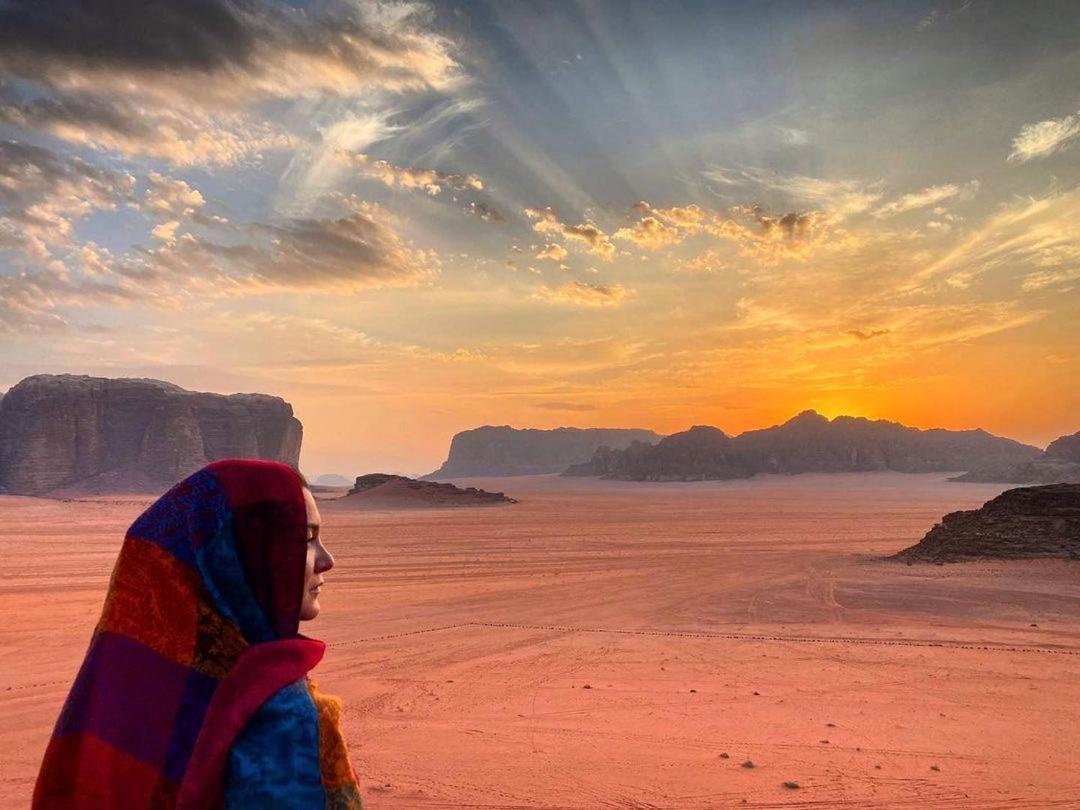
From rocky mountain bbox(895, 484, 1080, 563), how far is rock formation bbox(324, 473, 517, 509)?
38.4m

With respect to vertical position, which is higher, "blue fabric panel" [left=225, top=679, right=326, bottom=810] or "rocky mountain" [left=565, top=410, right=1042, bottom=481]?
"rocky mountain" [left=565, top=410, right=1042, bottom=481]

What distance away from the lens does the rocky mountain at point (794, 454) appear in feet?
365

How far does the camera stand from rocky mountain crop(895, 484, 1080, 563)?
775 inches

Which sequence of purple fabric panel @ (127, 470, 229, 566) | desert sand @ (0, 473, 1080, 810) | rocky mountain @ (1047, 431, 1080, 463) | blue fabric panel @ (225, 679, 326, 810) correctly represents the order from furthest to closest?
rocky mountain @ (1047, 431, 1080, 463), desert sand @ (0, 473, 1080, 810), purple fabric panel @ (127, 470, 229, 566), blue fabric panel @ (225, 679, 326, 810)

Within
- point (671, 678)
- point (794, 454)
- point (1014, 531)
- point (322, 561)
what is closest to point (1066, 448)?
point (794, 454)

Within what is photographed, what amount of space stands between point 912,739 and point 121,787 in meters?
7.23

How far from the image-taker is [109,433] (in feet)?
235

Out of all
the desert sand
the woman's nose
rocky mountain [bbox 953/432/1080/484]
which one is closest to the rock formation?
the desert sand

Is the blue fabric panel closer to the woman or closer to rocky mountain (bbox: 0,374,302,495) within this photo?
the woman

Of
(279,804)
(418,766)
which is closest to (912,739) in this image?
(418,766)

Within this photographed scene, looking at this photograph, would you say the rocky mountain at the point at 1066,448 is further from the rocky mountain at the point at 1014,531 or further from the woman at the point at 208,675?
the woman at the point at 208,675

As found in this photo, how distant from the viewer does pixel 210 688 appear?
137 cm

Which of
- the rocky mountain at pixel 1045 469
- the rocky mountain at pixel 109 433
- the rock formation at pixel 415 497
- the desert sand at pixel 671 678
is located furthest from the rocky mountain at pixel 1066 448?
the rocky mountain at pixel 109 433

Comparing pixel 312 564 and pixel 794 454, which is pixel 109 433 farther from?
pixel 794 454
